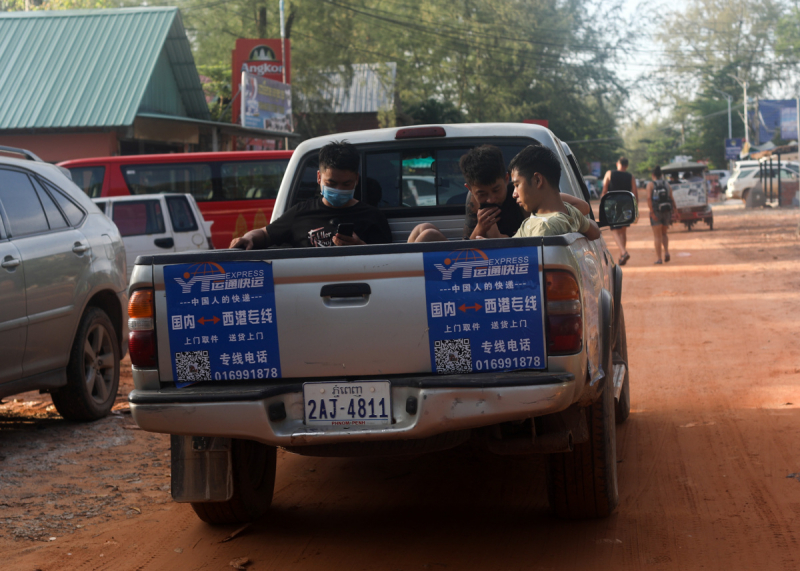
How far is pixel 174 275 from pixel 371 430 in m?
0.99

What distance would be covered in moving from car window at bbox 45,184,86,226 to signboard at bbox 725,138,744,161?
207 ft

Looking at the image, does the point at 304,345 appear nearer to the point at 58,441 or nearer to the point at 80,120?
the point at 58,441

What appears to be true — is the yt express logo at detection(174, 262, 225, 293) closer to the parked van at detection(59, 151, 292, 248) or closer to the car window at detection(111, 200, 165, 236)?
the car window at detection(111, 200, 165, 236)

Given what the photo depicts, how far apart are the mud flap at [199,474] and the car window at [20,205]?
8.80 ft

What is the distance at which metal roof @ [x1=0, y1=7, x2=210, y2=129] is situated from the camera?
808 inches

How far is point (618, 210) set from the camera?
548 cm

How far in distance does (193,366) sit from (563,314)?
1.47m

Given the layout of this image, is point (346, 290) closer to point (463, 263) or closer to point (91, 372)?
point (463, 263)

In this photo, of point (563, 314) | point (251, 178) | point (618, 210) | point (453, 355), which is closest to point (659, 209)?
point (251, 178)

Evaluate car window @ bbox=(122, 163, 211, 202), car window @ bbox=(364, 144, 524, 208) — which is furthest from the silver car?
car window @ bbox=(122, 163, 211, 202)

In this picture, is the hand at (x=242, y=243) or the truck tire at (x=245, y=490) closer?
the truck tire at (x=245, y=490)

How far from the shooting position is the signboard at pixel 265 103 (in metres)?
24.7

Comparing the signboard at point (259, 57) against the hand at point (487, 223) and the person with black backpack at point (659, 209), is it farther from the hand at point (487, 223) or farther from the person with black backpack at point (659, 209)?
the hand at point (487, 223)

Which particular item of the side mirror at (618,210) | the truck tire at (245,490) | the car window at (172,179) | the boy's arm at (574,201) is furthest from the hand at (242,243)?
the car window at (172,179)
